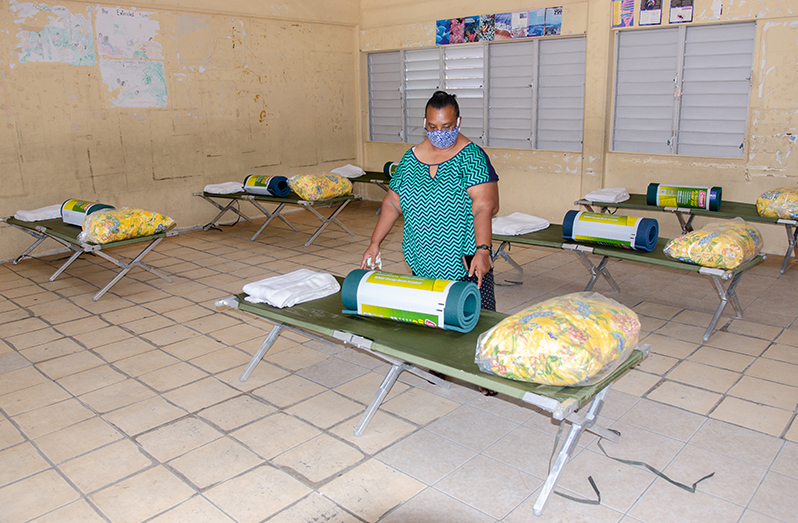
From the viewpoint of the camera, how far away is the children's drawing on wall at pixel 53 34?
5.91m

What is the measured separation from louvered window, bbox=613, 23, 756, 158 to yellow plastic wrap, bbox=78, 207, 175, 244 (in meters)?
4.89

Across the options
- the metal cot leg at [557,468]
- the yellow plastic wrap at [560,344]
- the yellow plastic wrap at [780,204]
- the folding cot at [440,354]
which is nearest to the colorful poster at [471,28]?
the yellow plastic wrap at [780,204]

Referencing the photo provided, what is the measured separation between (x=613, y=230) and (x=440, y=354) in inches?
90.9

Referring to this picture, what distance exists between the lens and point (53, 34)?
6078mm

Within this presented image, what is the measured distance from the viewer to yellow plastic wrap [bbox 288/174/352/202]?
6.31 meters

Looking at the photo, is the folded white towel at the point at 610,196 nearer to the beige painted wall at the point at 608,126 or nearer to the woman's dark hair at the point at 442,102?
the beige painted wall at the point at 608,126

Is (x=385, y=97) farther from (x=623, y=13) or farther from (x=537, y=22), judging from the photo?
(x=623, y=13)

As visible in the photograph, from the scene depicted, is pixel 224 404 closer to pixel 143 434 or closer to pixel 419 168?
pixel 143 434

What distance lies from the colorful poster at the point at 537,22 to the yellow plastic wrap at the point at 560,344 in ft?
17.6

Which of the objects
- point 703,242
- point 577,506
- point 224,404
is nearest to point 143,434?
point 224,404

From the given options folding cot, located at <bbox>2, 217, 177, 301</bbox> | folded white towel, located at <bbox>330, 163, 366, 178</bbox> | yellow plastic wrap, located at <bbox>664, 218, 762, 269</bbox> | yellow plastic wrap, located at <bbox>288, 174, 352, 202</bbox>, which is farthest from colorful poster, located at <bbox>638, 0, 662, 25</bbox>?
folding cot, located at <bbox>2, 217, 177, 301</bbox>

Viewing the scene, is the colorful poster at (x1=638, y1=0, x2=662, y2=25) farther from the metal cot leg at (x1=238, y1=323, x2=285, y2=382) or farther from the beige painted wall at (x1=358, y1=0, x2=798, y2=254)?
the metal cot leg at (x1=238, y1=323, x2=285, y2=382)

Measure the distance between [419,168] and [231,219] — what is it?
18.2 ft

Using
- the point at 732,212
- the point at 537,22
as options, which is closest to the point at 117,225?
the point at 537,22
